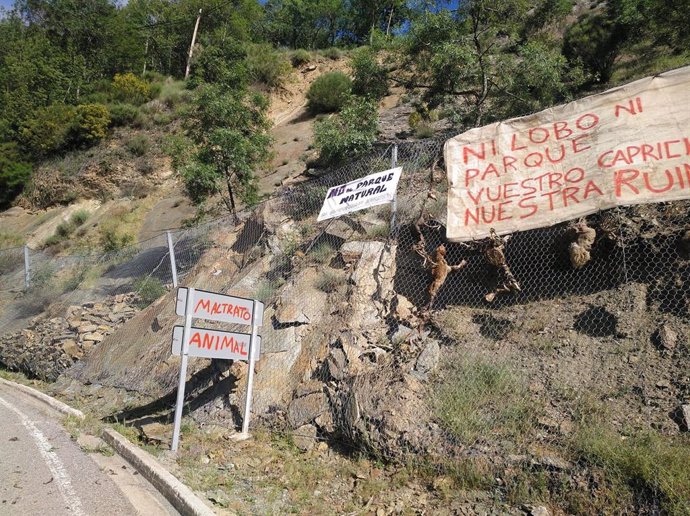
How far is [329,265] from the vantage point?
7.34 metres

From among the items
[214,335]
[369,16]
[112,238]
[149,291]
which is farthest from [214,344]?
[369,16]

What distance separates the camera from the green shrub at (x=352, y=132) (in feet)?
42.5

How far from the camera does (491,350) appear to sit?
5.34 meters

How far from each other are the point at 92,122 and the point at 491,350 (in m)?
29.1

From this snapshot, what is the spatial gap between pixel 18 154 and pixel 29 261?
1854cm

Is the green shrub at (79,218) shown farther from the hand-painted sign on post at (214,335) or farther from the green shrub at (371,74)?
the hand-painted sign on post at (214,335)

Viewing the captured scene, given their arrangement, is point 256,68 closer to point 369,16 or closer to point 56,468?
point 369,16

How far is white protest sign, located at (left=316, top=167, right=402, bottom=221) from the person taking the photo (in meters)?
6.56

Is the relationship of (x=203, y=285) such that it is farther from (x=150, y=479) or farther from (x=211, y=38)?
(x=211, y=38)

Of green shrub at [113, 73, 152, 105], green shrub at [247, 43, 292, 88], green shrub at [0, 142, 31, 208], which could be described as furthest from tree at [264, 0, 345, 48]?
green shrub at [0, 142, 31, 208]

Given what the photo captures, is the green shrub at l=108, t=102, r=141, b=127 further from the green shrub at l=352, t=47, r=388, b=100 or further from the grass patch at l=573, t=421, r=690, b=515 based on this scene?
the grass patch at l=573, t=421, r=690, b=515

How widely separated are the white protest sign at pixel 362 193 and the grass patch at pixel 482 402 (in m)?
2.44

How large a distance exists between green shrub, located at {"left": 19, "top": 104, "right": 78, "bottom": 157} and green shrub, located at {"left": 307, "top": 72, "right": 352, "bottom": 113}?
13.6 meters

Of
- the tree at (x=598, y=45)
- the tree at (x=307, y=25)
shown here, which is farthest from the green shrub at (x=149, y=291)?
the tree at (x=307, y=25)
